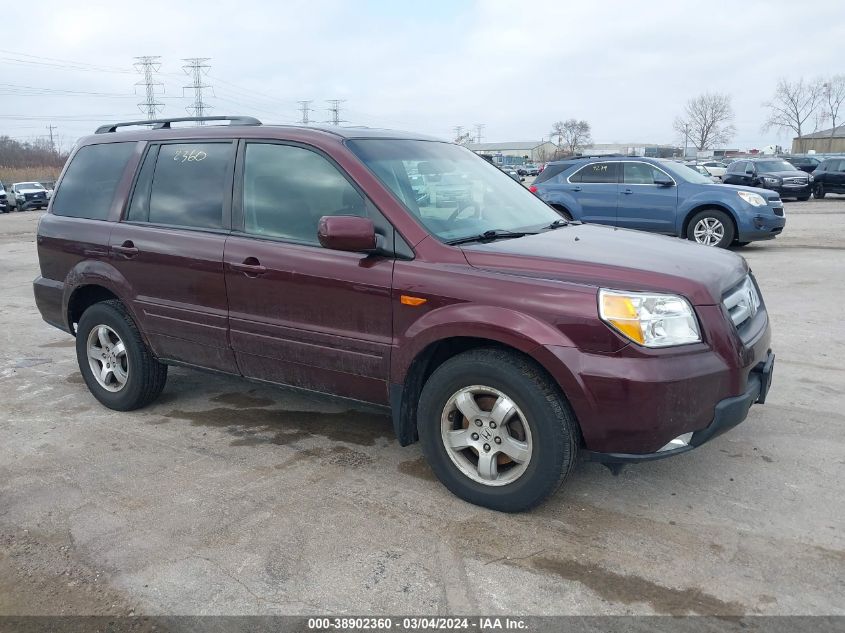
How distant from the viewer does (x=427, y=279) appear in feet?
11.2

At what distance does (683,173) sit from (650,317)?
10.1 metres

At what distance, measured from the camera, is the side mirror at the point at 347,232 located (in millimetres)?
3434

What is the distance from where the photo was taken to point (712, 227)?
1185 cm

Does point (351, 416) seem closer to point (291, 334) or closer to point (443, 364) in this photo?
point (291, 334)

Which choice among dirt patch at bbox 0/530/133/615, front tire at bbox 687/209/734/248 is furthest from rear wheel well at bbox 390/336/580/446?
front tire at bbox 687/209/734/248

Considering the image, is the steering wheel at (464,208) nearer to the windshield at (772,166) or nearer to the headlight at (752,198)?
the headlight at (752,198)

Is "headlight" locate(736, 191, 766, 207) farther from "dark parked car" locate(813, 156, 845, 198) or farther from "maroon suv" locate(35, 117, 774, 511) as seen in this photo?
"dark parked car" locate(813, 156, 845, 198)

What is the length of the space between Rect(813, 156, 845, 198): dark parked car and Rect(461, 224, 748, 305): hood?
987 inches

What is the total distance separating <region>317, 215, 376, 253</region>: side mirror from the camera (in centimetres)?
343

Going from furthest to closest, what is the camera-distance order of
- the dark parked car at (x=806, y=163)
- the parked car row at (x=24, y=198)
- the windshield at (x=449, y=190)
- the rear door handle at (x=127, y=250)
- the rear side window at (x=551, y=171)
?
the parked car row at (x=24, y=198) → the dark parked car at (x=806, y=163) → the rear side window at (x=551, y=171) → the rear door handle at (x=127, y=250) → the windshield at (x=449, y=190)

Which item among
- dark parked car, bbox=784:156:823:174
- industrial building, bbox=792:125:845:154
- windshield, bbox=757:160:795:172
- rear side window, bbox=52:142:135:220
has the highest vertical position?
industrial building, bbox=792:125:845:154

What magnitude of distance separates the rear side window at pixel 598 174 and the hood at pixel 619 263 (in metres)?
8.90

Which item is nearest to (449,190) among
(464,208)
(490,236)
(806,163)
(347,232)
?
(464,208)

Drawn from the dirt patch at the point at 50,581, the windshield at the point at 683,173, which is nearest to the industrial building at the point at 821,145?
the windshield at the point at 683,173
